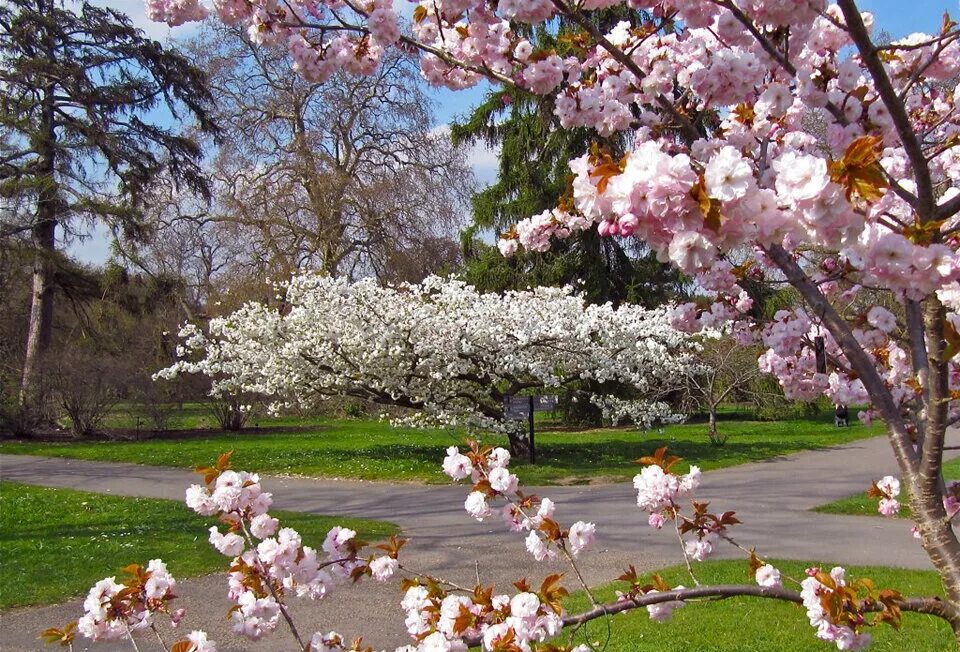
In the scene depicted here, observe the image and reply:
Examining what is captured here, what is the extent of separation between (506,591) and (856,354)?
435cm

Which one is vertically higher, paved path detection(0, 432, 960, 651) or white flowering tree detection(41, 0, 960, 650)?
white flowering tree detection(41, 0, 960, 650)

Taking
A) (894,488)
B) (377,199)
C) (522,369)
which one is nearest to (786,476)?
(522,369)

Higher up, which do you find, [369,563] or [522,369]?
[522,369]

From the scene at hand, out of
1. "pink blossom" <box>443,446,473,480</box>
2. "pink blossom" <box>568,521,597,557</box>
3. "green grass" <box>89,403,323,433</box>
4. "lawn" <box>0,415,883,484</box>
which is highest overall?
"pink blossom" <box>443,446,473,480</box>

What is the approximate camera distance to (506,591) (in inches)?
236

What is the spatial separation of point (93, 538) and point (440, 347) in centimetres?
600

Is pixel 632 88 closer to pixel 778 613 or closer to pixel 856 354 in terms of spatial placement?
pixel 856 354

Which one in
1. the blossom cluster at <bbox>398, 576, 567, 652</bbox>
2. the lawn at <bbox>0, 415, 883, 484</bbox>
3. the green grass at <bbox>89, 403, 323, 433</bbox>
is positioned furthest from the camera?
the green grass at <bbox>89, 403, 323, 433</bbox>

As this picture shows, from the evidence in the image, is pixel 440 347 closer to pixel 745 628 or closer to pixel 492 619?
pixel 745 628

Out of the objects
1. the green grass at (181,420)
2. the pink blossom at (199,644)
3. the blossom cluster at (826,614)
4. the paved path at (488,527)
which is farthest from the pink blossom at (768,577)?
the green grass at (181,420)

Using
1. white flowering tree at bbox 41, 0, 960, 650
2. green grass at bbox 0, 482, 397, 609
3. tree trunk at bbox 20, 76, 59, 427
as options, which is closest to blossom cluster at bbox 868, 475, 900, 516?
white flowering tree at bbox 41, 0, 960, 650

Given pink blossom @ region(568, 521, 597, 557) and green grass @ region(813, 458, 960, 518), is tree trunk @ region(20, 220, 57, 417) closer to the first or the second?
green grass @ region(813, 458, 960, 518)

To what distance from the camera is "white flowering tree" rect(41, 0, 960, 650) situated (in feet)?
4.73

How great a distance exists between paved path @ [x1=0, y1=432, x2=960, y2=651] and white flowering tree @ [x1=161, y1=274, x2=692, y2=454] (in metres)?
1.90
